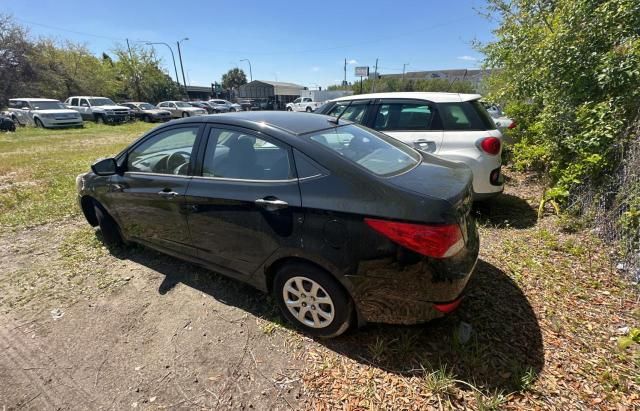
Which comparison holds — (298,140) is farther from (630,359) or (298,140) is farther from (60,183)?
(60,183)

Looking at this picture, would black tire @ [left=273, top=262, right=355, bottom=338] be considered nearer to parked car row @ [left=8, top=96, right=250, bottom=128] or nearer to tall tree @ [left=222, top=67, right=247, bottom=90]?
parked car row @ [left=8, top=96, right=250, bottom=128]

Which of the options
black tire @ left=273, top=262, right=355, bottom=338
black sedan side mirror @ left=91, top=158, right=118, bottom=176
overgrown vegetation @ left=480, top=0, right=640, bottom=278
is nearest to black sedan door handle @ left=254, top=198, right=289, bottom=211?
black tire @ left=273, top=262, right=355, bottom=338

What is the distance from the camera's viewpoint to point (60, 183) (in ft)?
22.2

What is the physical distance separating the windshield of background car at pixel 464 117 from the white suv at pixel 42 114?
22062mm

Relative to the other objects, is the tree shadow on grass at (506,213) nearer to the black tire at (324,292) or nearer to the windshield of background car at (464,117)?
the windshield of background car at (464,117)

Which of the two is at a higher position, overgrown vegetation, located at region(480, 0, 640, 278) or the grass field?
overgrown vegetation, located at region(480, 0, 640, 278)

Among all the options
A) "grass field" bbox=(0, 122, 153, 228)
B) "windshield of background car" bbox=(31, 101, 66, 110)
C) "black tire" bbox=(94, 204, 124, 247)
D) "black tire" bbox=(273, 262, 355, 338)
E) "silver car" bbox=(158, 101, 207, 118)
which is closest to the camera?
"black tire" bbox=(273, 262, 355, 338)

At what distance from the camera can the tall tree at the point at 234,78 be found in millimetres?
83062

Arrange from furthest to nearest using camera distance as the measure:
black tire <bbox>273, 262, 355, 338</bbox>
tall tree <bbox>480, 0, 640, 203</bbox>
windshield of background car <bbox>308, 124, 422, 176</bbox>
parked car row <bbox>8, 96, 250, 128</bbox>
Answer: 1. parked car row <bbox>8, 96, 250, 128</bbox>
2. tall tree <bbox>480, 0, 640, 203</bbox>
3. windshield of background car <bbox>308, 124, 422, 176</bbox>
4. black tire <bbox>273, 262, 355, 338</bbox>

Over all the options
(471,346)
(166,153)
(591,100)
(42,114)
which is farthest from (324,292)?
(42,114)

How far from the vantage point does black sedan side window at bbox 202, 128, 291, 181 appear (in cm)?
226

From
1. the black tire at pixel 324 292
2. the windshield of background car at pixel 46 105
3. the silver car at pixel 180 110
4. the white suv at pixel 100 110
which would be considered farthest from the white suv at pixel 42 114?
the black tire at pixel 324 292

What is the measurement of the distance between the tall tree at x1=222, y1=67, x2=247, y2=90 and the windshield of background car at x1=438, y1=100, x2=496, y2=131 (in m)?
87.1

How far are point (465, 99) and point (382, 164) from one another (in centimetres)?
263
